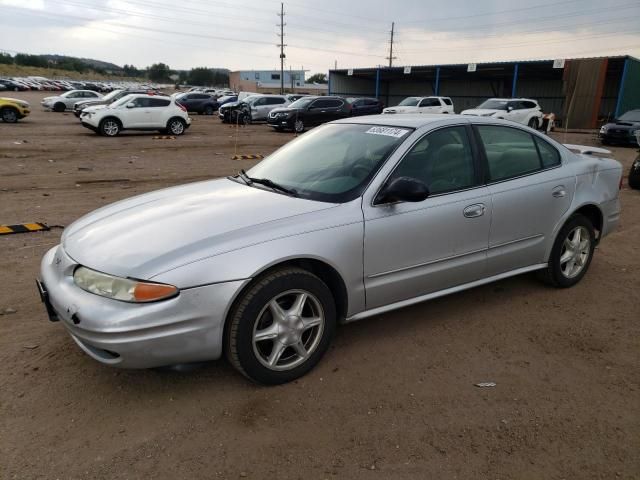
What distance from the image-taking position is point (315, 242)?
9.95ft

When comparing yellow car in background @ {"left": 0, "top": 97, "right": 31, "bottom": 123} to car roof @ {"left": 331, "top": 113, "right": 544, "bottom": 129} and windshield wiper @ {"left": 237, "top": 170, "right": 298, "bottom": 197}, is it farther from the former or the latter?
car roof @ {"left": 331, "top": 113, "right": 544, "bottom": 129}

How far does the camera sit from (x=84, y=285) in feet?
9.27

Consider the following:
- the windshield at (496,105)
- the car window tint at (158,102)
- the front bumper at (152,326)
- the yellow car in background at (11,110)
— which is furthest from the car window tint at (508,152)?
the yellow car in background at (11,110)

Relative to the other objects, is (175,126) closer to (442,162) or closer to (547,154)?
(547,154)

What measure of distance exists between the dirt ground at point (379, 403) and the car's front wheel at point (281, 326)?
0.15m

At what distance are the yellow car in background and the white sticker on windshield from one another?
75.6ft

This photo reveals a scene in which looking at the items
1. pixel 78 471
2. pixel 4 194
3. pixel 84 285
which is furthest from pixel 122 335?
pixel 4 194

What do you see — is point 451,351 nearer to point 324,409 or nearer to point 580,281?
point 324,409

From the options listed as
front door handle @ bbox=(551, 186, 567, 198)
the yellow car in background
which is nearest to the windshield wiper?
front door handle @ bbox=(551, 186, 567, 198)

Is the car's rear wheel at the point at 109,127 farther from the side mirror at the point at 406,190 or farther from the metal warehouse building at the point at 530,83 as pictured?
the metal warehouse building at the point at 530,83

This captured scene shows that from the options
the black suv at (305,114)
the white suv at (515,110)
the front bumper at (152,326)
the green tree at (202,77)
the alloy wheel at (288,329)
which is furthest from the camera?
the green tree at (202,77)

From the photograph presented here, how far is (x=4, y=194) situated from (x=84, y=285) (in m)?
6.82

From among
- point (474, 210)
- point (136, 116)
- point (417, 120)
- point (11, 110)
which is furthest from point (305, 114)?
point (474, 210)

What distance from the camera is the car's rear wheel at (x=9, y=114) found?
71.4 ft
